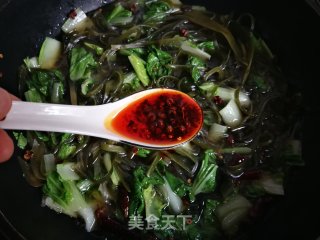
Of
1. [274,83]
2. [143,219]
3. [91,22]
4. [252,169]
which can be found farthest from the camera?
[91,22]

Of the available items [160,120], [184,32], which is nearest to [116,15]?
[184,32]

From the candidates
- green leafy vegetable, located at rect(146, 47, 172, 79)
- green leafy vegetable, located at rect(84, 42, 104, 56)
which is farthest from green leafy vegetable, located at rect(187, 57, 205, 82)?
green leafy vegetable, located at rect(84, 42, 104, 56)

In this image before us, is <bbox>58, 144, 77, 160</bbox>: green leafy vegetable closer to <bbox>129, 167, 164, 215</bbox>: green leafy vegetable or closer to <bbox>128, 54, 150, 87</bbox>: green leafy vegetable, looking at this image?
<bbox>129, 167, 164, 215</bbox>: green leafy vegetable

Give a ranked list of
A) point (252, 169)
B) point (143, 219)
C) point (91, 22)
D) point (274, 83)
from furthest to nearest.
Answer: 1. point (91, 22)
2. point (274, 83)
3. point (252, 169)
4. point (143, 219)

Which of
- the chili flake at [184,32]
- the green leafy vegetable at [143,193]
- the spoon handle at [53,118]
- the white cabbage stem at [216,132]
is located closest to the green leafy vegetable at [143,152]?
the green leafy vegetable at [143,193]

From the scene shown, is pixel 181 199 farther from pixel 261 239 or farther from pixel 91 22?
pixel 91 22

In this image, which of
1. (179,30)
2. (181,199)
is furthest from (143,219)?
(179,30)
